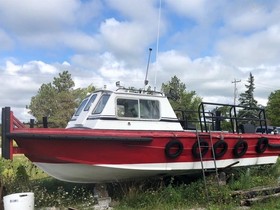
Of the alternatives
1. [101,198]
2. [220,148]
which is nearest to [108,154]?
[101,198]

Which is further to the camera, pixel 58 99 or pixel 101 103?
pixel 58 99

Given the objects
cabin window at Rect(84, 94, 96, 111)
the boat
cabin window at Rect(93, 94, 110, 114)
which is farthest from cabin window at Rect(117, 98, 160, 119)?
cabin window at Rect(84, 94, 96, 111)

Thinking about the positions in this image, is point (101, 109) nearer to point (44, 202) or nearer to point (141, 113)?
point (141, 113)

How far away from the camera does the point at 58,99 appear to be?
61.2 m

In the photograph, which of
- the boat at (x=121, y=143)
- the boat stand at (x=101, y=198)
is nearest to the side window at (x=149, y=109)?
the boat at (x=121, y=143)

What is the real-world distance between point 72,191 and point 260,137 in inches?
214

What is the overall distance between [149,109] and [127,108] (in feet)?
1.97

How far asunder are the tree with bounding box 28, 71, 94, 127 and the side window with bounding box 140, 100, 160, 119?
45.6m

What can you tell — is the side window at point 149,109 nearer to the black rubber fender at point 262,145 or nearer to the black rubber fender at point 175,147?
the black rubber fender at point 175,147

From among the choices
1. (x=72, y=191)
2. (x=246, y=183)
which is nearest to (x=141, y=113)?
(x=72, y=191)

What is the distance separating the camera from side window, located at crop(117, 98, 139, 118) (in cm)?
889

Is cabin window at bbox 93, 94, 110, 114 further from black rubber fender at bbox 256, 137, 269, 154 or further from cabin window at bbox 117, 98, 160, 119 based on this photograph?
black rubber fender at bbox 256, 137, 269, 154

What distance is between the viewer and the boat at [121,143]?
7.79 metres

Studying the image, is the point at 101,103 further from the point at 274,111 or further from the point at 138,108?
the point at 274,111
